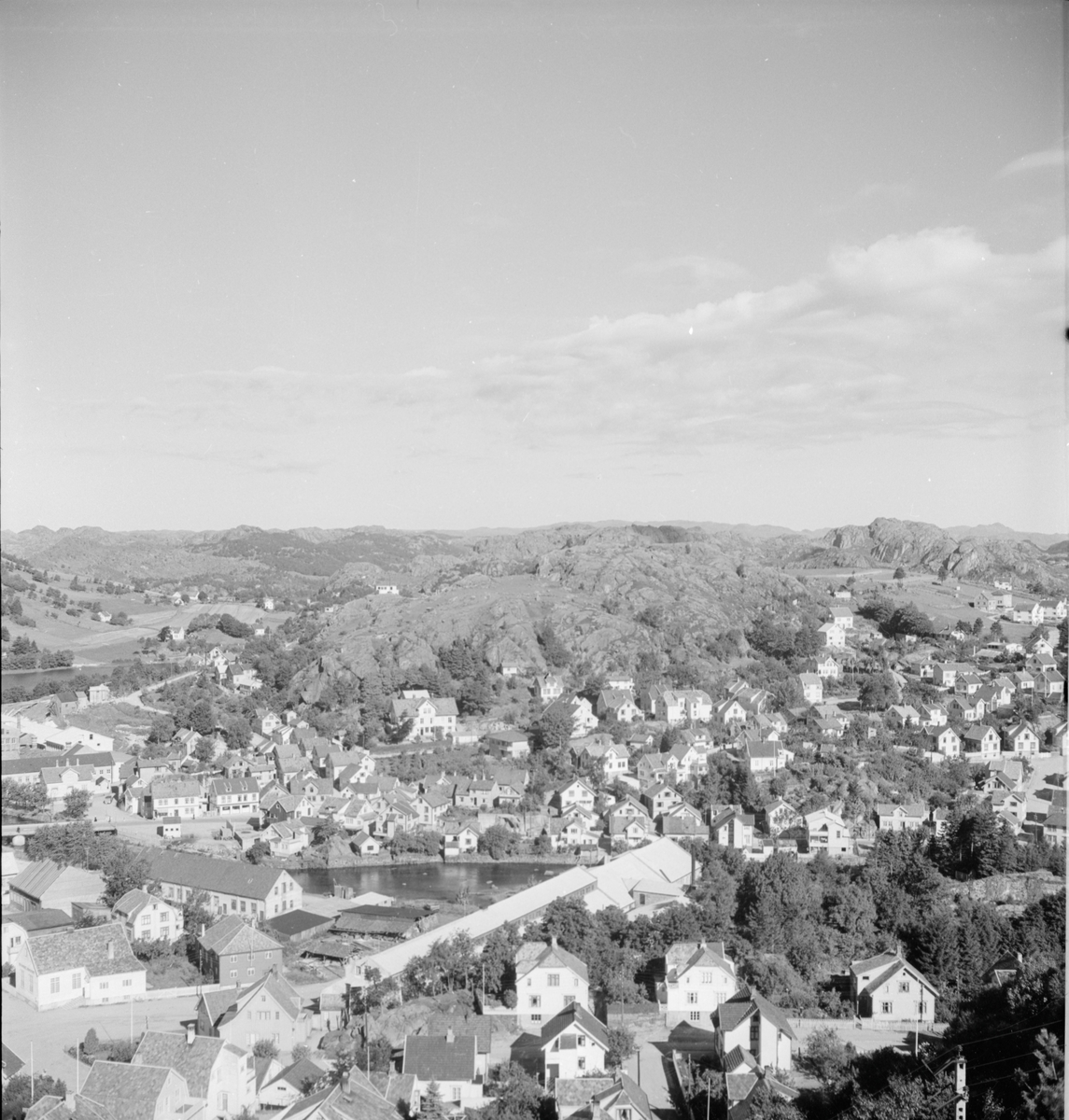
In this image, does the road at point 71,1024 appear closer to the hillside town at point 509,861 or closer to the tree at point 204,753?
the hillside town at point 509,861

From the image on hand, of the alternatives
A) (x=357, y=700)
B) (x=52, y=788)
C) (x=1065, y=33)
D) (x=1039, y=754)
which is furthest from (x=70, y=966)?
(x=1039, y=754)

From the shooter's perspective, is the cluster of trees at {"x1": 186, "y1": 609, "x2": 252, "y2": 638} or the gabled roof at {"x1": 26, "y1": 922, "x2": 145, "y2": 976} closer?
the gabled roof at {"x1": 26, "y1": 922, "x2": 145, "y2": 976}

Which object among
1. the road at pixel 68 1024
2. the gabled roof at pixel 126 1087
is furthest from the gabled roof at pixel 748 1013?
the road at pixel 68 1024

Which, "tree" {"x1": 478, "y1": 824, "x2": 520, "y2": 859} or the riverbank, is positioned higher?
"tree" {"x1": 478, "y1": 824, "x2": 520, "y2": 859}

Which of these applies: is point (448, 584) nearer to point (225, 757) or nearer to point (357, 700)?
point (357, 700)

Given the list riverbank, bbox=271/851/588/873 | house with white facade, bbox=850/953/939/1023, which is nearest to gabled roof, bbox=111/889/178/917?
riverbank, bbox=271/851/588/873

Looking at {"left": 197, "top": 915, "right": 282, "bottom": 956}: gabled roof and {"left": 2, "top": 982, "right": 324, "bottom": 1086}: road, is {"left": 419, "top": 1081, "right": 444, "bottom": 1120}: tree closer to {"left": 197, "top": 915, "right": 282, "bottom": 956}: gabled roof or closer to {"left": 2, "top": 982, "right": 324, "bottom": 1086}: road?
{"left": 2, "top": 982, "right": 324, "bottom": 1086}: road
